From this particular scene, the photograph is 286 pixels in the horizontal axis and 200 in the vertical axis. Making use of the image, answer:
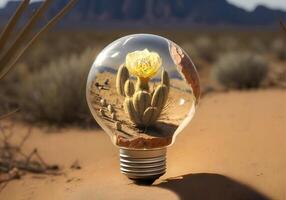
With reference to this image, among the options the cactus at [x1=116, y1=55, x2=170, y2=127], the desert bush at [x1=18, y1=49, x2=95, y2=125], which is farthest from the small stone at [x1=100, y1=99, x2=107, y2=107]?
the desert bush at [x1=18, y1=49, x2=95, y2=125]

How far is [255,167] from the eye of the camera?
468 centimetres

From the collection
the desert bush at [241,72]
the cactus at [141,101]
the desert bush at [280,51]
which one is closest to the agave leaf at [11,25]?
the cactus at [141,101]

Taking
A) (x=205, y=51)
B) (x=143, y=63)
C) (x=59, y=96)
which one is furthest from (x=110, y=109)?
(x=205, y=51)

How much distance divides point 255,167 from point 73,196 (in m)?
1.55

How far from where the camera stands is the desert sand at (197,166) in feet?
13.9

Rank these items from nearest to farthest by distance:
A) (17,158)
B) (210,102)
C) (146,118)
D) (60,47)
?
(146,118), (17,158), (210,102), (60,47)

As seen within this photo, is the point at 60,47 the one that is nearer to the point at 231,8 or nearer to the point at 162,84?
the point at 162,84

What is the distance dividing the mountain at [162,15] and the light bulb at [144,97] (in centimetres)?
7485

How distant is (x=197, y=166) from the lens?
4.85 meters

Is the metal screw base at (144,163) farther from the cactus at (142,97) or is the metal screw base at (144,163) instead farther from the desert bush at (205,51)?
the desert bush at (205,51)

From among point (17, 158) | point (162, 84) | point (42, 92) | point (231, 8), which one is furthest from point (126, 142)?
point (231, 8)

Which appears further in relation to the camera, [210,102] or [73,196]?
[210,102]

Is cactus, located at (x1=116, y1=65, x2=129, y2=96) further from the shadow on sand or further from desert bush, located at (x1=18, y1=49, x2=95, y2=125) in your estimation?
desert bush, located at (x1=18, y1=49, x2=95, y2=125)

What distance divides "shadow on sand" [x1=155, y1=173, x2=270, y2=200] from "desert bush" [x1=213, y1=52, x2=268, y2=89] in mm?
9498
